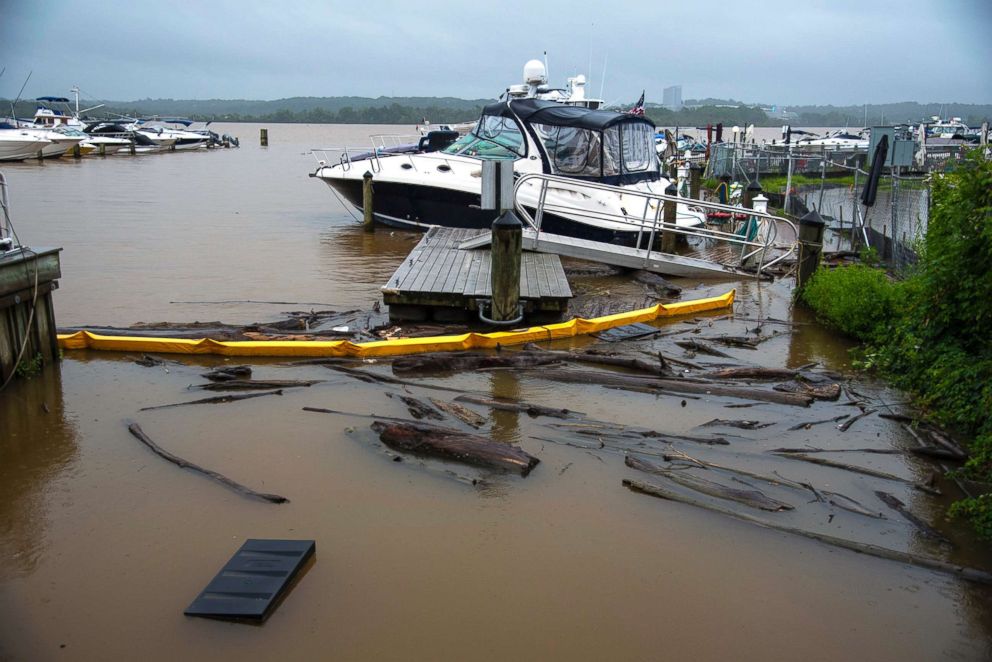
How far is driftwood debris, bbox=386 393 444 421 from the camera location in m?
6.74

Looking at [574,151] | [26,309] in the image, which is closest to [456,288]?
[26,309]

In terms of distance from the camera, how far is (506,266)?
9.26 m

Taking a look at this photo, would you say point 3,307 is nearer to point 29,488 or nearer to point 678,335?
point 29,488

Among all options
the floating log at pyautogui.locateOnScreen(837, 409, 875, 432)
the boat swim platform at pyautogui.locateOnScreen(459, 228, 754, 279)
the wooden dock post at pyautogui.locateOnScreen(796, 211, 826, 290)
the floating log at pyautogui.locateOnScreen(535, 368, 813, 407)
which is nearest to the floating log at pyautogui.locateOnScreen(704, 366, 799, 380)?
the floating log at pyautogui.locateOnScreen(535, 368, 813, 407)

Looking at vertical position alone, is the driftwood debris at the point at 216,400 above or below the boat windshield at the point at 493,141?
below

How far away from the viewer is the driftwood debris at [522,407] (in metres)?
6.82

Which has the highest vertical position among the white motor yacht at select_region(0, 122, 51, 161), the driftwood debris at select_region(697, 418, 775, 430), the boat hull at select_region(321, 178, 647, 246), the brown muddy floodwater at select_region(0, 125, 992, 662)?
the white motor yacht at select_region(0, 122, 51, 161)

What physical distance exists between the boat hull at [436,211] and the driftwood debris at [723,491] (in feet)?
31.9

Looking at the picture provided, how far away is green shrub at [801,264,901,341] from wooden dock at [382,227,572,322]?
307cm

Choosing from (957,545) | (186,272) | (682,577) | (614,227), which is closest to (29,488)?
(682,577)

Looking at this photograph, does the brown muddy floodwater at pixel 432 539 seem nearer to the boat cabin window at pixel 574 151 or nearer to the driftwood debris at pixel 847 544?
the driftwood debris at pixel 847 544

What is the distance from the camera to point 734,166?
26.6 m

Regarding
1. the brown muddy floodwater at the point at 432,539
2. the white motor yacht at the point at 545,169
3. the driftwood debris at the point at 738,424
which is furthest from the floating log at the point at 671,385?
the white motor yacht at the point at 545,169

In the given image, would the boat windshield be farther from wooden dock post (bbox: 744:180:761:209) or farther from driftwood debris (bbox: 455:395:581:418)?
driftwood debris (bbox: 455:395:581:418)
